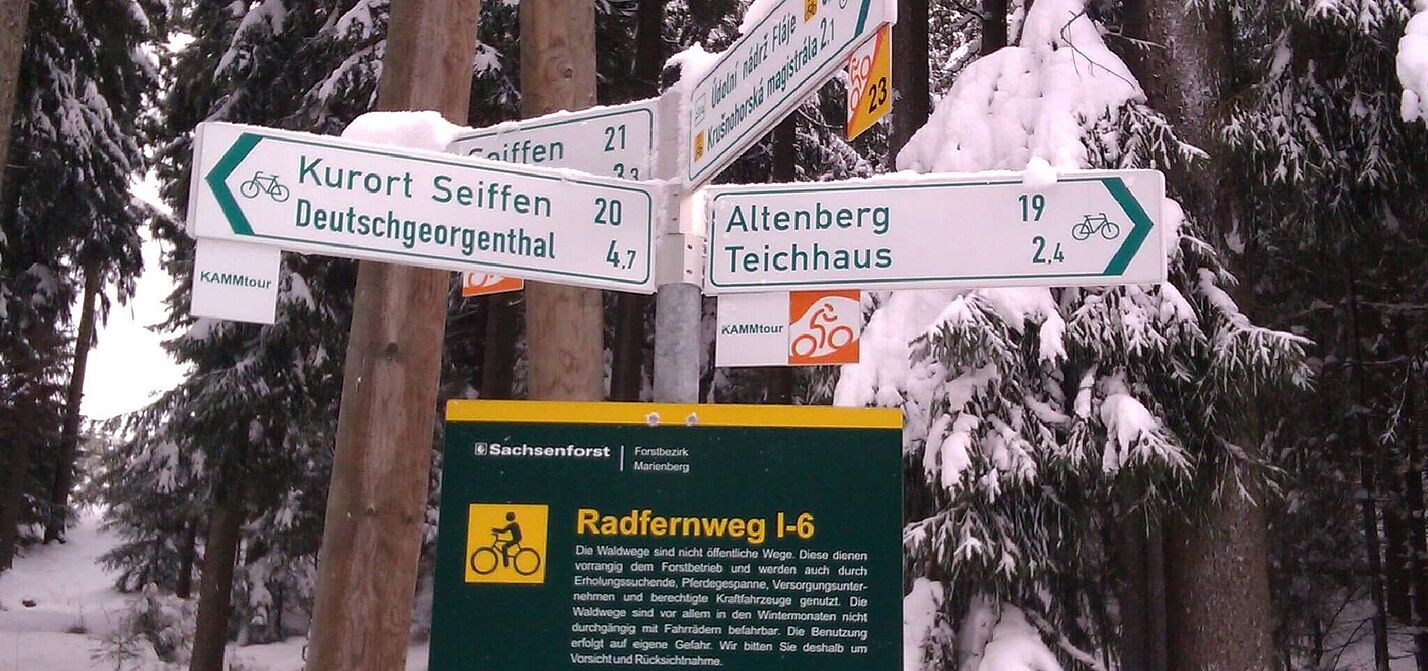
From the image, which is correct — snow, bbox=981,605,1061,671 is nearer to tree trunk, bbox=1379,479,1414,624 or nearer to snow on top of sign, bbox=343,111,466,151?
snow on top of sign, bbox=343,111,466,151

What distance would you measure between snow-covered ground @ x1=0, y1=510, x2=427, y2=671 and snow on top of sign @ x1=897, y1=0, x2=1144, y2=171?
978 centimetres

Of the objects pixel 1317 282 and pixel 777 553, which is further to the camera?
pixel 1317 282

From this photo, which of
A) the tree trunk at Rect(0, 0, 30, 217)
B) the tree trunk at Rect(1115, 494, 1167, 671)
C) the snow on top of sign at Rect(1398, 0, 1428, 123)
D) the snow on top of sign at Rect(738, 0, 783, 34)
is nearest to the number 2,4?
the snow on top of sign at Rect(738, 0, 783, 34)

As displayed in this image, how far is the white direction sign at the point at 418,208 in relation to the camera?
2836 millimetres

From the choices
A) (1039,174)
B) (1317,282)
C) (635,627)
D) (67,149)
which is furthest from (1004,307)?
(67,149)

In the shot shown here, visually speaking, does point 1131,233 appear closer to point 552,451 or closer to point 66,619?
point 552,451

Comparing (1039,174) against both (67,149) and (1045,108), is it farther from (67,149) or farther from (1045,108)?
(67,149)

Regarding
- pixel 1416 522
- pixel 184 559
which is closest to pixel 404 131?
pixel 1416 522

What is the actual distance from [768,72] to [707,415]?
77 cm

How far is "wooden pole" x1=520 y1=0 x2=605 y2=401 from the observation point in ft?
20.3

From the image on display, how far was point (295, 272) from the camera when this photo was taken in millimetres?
14016

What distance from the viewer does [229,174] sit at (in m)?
2.84

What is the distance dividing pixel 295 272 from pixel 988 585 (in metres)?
8.84

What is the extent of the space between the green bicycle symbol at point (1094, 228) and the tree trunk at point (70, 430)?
28284mm
